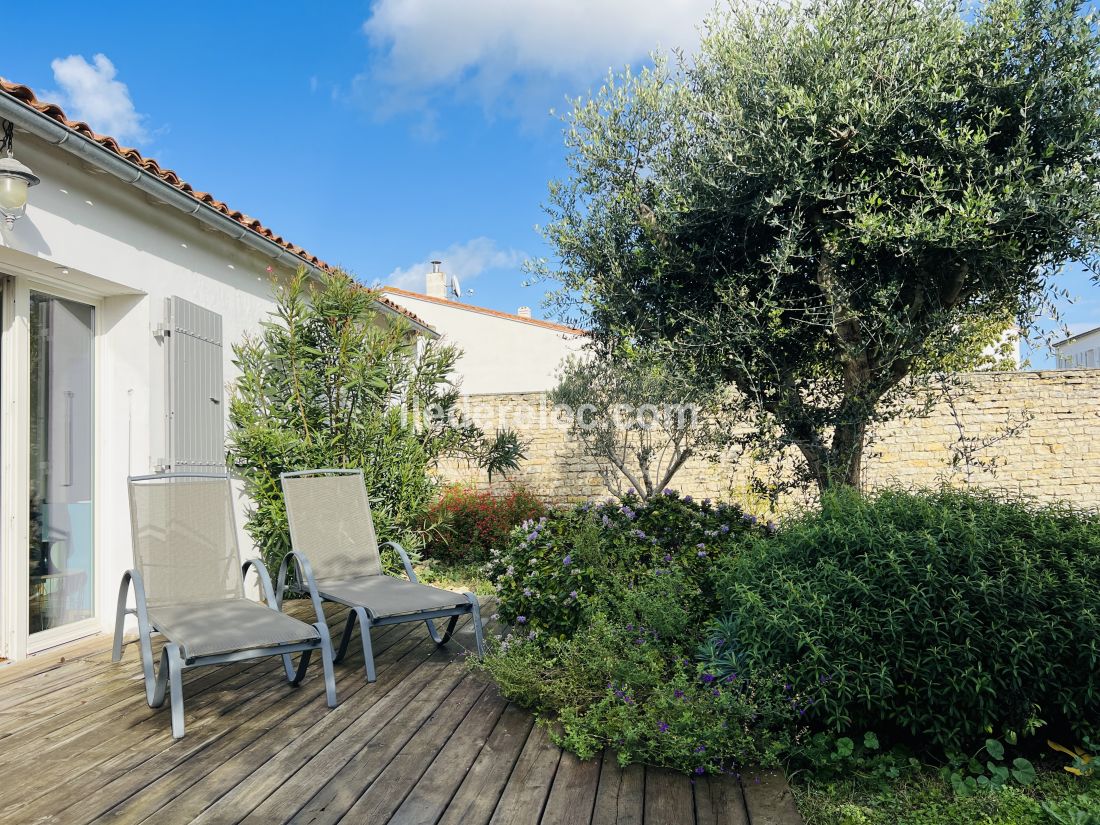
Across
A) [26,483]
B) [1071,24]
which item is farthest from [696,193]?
[26,483]

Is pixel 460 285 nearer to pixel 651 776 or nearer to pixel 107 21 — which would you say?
pixel 107 21

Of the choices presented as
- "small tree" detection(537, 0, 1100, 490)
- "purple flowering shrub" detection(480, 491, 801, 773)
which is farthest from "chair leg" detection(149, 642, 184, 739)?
"small tree" detection(537, 0, 1100, 490)

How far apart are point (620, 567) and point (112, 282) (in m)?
3.81

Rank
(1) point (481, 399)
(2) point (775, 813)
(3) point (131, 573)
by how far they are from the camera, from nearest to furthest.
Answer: (2) point (775, 813) < (3) point (131, 573) < (1) point (481, 399)

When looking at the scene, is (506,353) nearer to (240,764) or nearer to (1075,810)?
(240,764)

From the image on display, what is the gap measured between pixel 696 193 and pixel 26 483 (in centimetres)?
456

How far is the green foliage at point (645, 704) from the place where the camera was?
291 cm

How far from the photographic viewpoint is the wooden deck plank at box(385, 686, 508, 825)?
262 cm

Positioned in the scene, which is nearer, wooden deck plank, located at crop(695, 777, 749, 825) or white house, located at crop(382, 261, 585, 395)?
wooden deck plank, located at crop(695, 777, 749, 825)

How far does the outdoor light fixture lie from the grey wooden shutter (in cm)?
144

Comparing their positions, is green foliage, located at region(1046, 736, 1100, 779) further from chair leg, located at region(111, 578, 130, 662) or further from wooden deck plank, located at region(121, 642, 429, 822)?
chair leg, located at region(111, 578, 130, 662)

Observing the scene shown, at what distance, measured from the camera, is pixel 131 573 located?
3973 mm

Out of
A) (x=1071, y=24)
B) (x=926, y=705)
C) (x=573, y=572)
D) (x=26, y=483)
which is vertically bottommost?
(x=926, y=705)

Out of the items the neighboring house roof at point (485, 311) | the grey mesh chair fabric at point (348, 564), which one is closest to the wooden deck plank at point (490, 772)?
the grey mesh chair fabric at point (348, 564)
